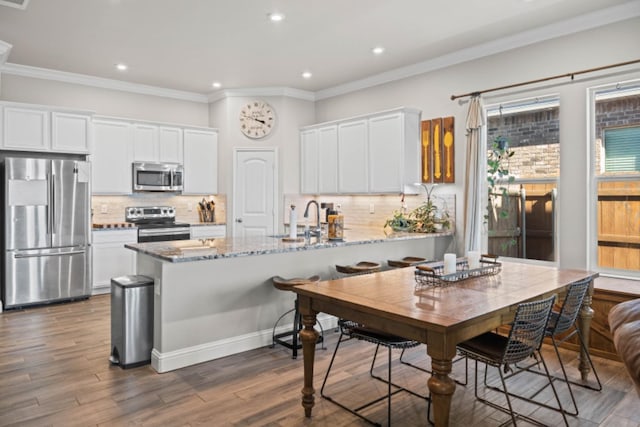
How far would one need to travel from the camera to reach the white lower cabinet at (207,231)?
22.0 feet

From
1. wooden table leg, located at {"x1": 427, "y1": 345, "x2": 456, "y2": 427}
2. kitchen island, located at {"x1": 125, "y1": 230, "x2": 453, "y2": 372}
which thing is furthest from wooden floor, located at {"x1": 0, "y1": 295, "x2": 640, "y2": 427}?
wooden table leg, located at {"x1": 427, "y1": 345, "x2": 456, "y2": 427}

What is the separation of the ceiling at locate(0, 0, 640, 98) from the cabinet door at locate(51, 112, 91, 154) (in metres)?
0.70

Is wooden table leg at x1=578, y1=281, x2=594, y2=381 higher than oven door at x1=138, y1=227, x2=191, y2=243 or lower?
lower

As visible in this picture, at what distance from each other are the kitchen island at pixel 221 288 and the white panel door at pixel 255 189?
2.45 metres

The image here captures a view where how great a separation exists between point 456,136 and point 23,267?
5346mm

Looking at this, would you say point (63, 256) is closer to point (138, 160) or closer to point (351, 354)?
point (138, 160)

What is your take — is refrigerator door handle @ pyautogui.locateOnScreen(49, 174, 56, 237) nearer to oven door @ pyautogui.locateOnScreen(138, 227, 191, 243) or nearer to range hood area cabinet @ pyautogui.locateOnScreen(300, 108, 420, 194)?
oven door @ pyautogui.locateOnScreen(138, 227, 191, 243)

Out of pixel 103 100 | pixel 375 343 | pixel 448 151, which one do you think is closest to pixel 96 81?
pixel 103 100

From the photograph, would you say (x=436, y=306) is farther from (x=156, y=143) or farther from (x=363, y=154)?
(x=156, y=143)

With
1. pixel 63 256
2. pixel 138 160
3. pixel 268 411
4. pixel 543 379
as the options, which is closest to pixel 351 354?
pixel 268 411

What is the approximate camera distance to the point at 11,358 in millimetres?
3621

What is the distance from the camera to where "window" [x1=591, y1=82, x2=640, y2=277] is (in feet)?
13.5

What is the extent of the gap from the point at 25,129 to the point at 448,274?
206 inches

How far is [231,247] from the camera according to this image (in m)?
3.89
